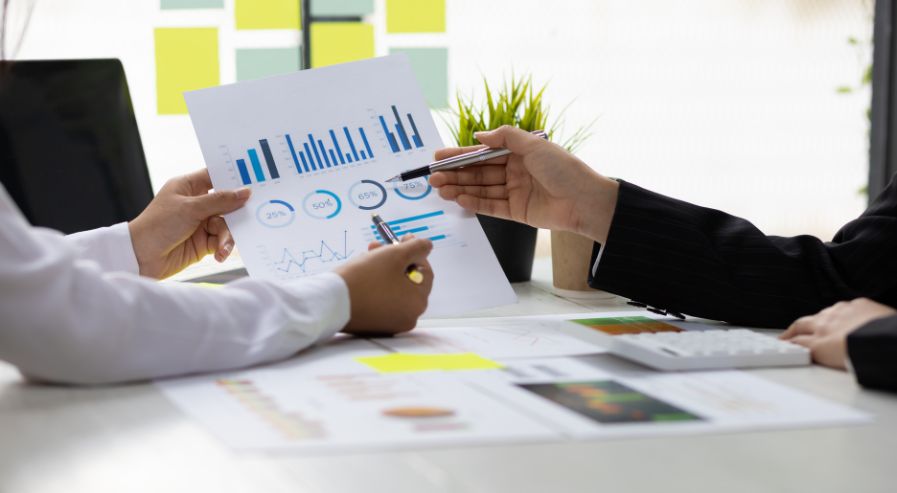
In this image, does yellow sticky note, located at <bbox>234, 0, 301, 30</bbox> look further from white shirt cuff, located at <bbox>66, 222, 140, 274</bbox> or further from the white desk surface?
the white desk surface

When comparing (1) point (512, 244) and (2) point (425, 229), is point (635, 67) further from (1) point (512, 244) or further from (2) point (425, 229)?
(2) point (425, 229)

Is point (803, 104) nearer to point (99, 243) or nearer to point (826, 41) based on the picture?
point (826, 41)

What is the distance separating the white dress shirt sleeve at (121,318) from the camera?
68 centimetres

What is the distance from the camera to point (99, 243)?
118 cm

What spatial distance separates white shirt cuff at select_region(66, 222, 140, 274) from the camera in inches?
45.8

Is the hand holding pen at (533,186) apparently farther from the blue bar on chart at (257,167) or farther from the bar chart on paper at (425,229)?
the blue bar on chart at (257,167)

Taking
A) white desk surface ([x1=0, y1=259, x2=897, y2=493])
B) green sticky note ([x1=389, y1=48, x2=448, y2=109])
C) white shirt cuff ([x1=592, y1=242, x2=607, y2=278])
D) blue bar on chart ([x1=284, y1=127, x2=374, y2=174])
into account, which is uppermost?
green sticky note ([x1=389, y1=48, x2=448, y2=109])

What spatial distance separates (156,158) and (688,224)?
116 inches

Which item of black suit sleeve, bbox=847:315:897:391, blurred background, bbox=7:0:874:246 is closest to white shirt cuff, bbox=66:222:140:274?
black suit sleeve, bbox=847:315:897:391

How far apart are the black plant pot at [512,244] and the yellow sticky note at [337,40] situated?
8.15 ft

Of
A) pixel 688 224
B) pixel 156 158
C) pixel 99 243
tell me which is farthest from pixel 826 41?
pixel 99 243

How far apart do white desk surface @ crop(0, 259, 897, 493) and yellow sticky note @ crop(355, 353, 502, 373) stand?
0.19 metres

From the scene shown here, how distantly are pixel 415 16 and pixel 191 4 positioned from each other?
34.6 inches

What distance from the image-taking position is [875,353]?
2.42 ft
